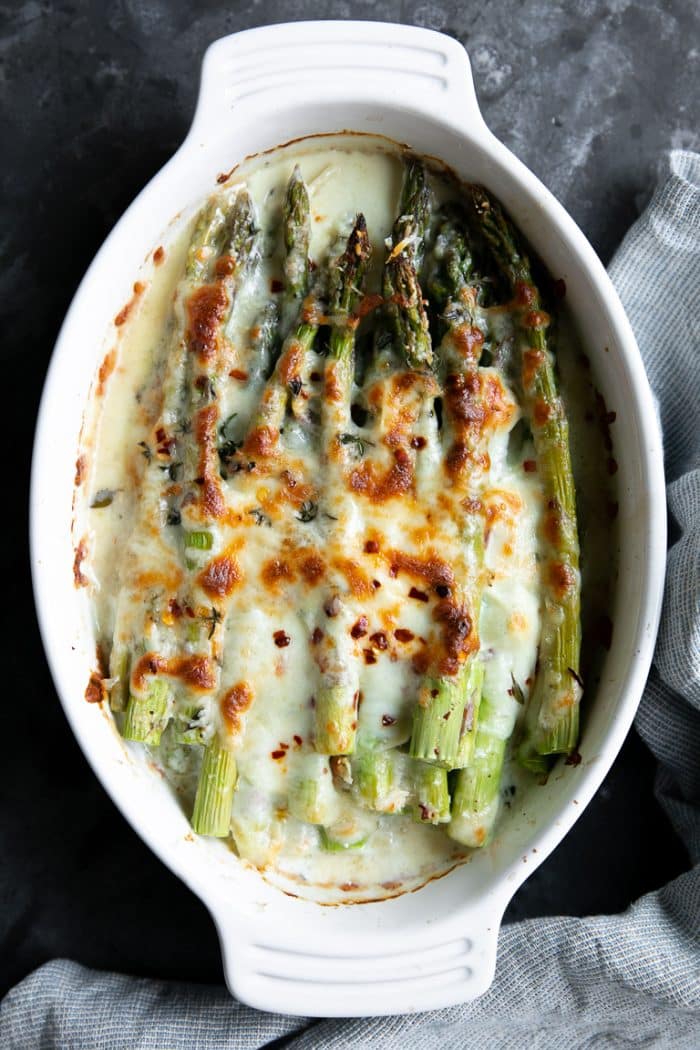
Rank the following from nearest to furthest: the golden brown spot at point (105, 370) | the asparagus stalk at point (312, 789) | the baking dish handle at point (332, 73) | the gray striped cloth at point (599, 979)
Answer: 1. the baking dish handle at point (332, 73)
2. the asparagus stalk at point (312, 789)
3. the golden brown spot at point (105, 370)
4. the gray striped cloth at point (599, 979)

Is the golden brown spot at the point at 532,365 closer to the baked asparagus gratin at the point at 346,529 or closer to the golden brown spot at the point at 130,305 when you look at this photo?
the baked asparagus gratin at the point at 346,529

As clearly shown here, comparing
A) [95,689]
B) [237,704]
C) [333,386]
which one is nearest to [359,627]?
[237,704]

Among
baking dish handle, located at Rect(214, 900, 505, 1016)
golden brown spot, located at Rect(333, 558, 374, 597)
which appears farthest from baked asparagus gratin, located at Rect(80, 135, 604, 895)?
baking dish handle, located at Rect(214, 900, 505, 1016)

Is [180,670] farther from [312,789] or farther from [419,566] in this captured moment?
[419,566]

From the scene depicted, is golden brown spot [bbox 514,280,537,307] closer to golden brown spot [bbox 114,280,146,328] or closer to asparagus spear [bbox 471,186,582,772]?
asparagus spear [bbox 471,186,582,772]

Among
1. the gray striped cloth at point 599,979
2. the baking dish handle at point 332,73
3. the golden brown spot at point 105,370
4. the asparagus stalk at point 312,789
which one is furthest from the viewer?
the gray striped cloth at point 599,979

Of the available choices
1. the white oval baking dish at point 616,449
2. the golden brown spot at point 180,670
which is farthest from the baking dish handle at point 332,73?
the golden brown spot at point 180,670
